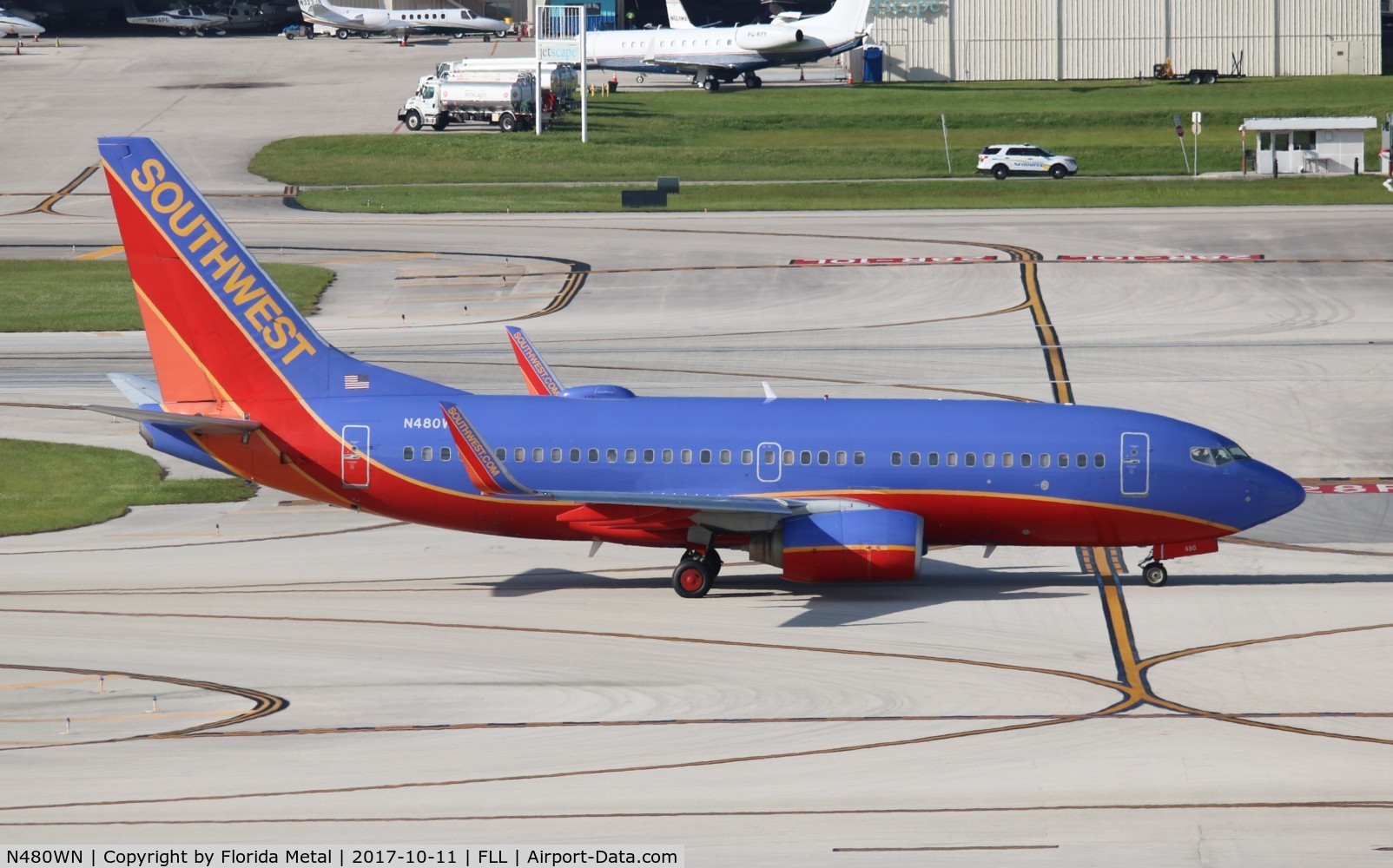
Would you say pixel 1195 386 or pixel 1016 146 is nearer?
pixel 1195 386

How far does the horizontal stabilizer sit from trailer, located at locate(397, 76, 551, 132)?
7489cm

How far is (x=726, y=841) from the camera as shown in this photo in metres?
20.8

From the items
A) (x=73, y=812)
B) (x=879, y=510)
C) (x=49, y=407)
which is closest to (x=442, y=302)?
(x=49, y=407)

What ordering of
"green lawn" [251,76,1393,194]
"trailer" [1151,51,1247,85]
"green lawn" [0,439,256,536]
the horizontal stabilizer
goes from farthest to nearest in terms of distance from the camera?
"trailer" [1151,51,1247,85], "green lawn" [251,76,1393,194], "green lawn" [0,439,256,536], the horizontal stabilizer

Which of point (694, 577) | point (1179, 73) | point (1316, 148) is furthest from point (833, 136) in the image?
point (694, 577)

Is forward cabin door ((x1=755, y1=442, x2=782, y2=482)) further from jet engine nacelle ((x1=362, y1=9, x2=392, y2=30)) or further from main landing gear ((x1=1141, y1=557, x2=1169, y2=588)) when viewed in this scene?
jet engine nacelle ((x1=362, y1=9, x2=392, y2=30))

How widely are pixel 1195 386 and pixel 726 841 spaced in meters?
32.0

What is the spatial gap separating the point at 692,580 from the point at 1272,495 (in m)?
11.7

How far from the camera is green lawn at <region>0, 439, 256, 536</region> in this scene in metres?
38.9

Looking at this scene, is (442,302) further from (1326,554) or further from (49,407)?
(1326,554)

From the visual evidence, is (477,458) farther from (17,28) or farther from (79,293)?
(17,28)

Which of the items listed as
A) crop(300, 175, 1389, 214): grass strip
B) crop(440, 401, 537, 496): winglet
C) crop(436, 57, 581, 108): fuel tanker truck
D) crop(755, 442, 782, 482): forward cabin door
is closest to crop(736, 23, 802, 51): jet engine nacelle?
crop(436, 57, 581, 108): fuel tanker truck

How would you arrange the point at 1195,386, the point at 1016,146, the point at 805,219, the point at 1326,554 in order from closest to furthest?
the point at 1326,554, the point at 1195,386, the point at 805,219, the point at 1016,146

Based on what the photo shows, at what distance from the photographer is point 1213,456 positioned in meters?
32.4
